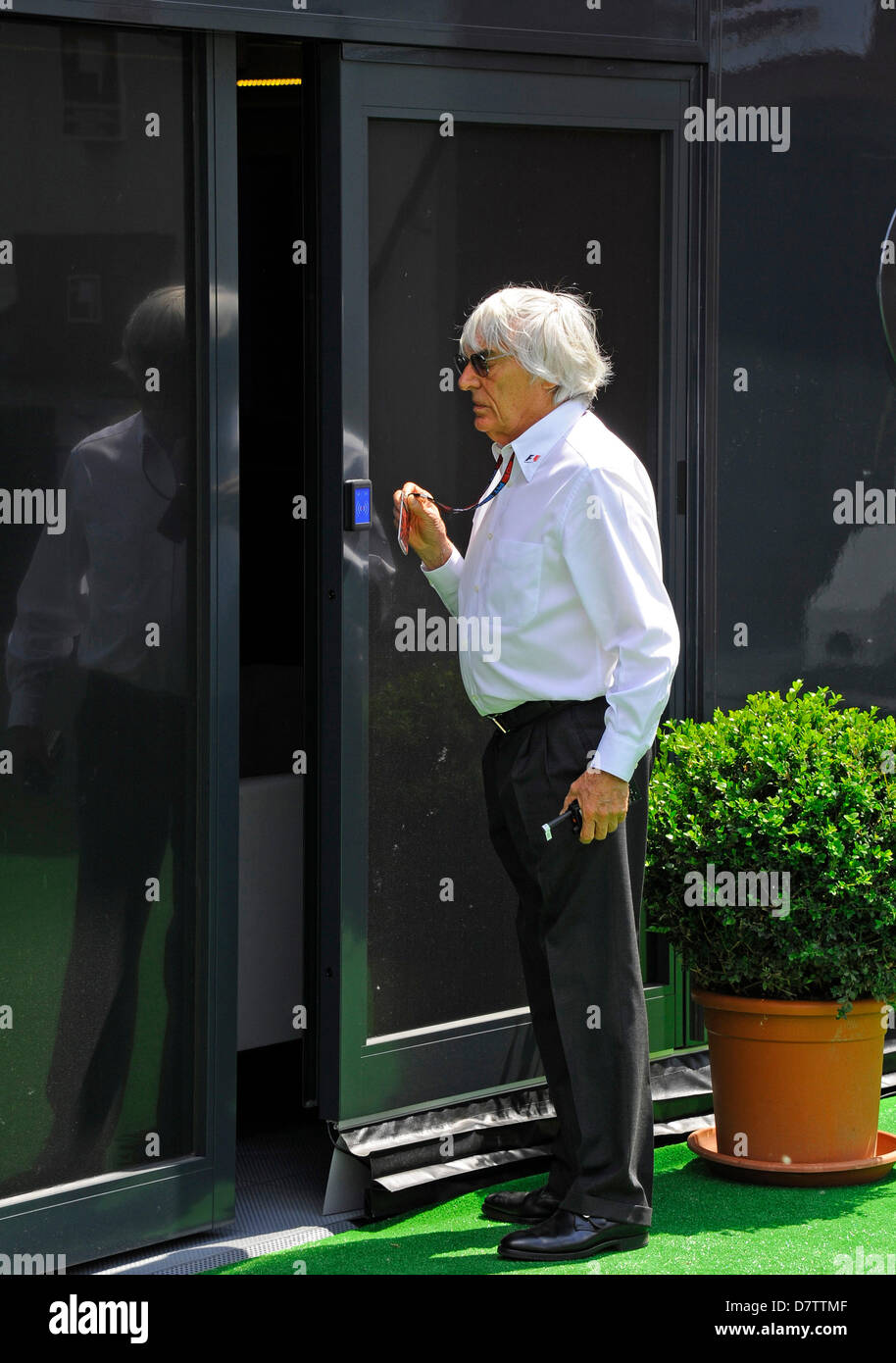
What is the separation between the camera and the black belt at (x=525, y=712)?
354cm

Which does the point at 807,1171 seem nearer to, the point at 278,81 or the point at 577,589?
the point at 577,589

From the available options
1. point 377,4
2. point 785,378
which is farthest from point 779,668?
point 377,4

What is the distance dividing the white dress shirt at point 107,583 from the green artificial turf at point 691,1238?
130cm

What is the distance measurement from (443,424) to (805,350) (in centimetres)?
121

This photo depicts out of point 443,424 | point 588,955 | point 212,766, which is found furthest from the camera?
point 443,424

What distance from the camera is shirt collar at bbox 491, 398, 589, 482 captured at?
11.7 ft

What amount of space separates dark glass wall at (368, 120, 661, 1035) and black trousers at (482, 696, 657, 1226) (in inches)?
23.2

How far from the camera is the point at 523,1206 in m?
3.91

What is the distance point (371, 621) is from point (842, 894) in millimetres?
1276

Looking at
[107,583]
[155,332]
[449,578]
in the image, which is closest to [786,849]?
[449,578]

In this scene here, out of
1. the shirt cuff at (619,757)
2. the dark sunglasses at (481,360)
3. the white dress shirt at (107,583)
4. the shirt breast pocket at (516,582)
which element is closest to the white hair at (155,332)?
the white dress shirt at (107,583)

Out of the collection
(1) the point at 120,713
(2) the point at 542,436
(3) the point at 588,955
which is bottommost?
(3) the point at 588,955

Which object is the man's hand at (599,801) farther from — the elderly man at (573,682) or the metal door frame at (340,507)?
the metal door frame at (340,507)

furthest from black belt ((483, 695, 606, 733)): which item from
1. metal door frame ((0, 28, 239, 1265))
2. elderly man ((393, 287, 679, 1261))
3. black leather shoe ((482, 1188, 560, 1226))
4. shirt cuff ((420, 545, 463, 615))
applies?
black leather shoe ((482, 1188, 560, 1226))
